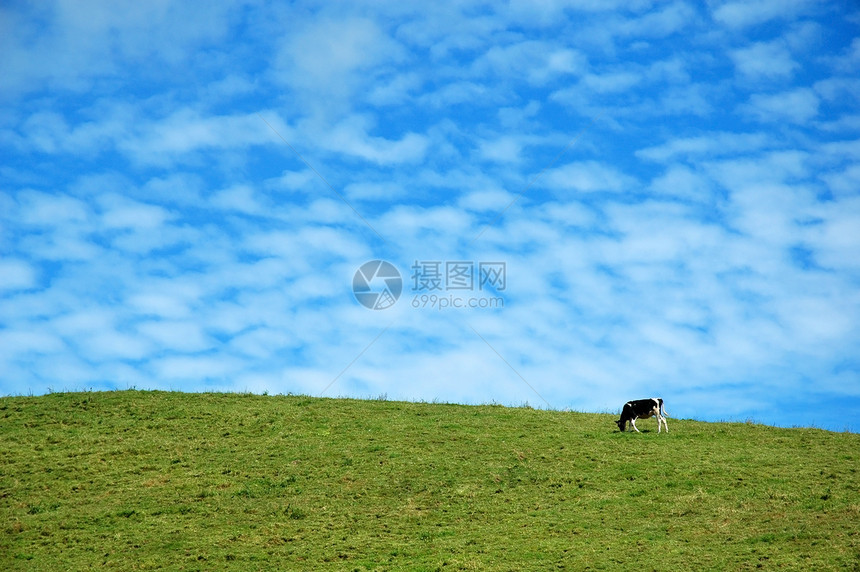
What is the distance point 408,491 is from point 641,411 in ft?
42.3

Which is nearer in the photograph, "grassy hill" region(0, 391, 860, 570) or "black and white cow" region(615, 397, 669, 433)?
"grassy hill" region(0, 391, 860, 570)

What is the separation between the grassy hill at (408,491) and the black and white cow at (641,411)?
1.29 meters

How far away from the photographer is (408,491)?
26562mm

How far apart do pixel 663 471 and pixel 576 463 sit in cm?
334

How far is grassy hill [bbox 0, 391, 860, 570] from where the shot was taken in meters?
21.5

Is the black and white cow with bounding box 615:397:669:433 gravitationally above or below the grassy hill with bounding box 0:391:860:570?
above

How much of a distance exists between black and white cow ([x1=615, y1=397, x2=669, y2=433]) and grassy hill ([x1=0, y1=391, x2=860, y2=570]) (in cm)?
129

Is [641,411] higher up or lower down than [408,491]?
higher up

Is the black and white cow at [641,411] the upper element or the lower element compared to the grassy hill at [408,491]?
upper

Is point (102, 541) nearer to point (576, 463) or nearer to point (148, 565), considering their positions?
point (148, 565)

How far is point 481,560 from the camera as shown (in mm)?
20984

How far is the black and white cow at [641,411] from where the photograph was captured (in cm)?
3361

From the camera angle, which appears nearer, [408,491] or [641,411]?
[408,491]

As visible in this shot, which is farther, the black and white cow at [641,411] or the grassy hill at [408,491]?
the black and white cow at [641,411]
